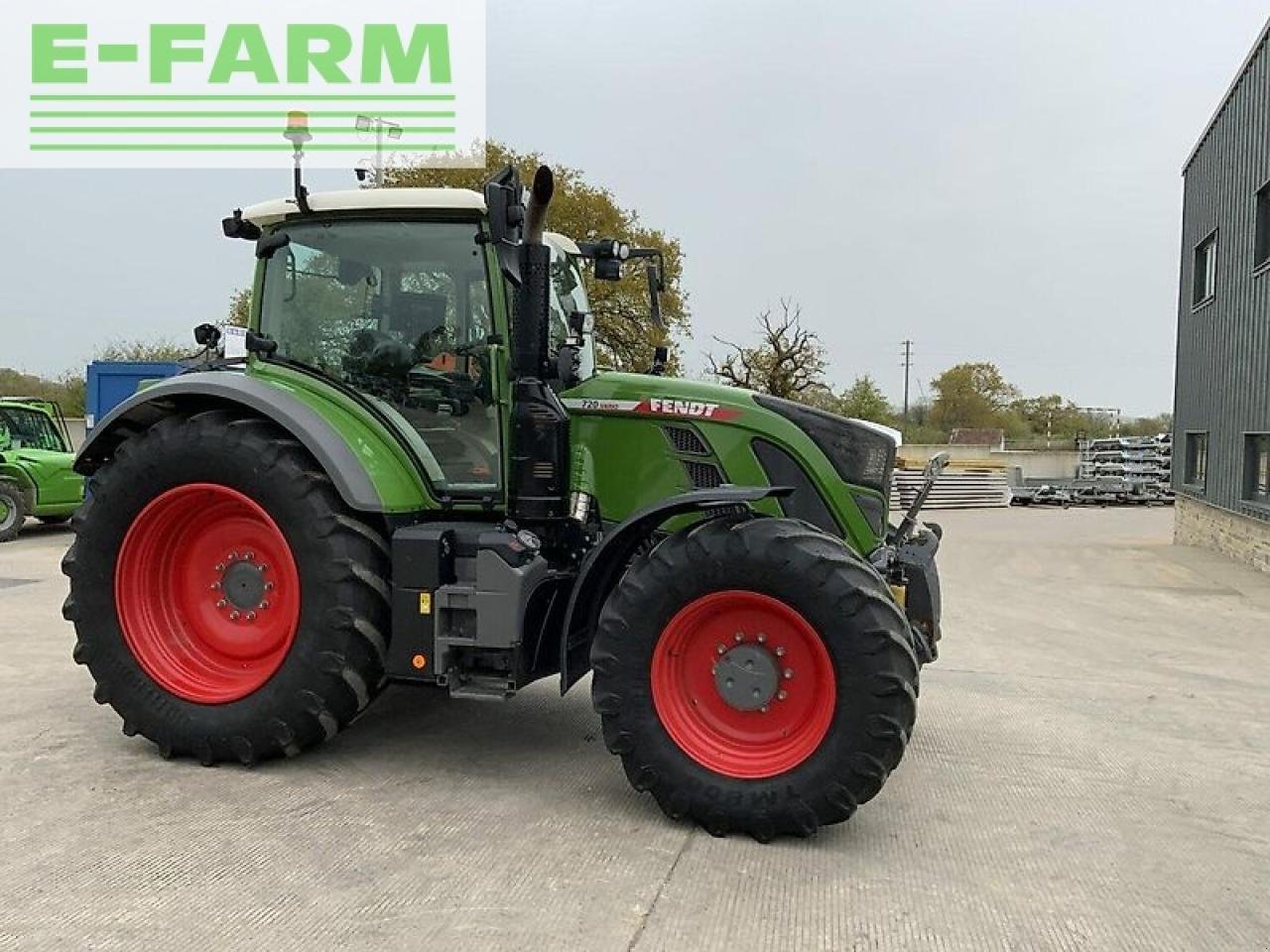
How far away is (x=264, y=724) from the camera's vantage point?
13.9 ft

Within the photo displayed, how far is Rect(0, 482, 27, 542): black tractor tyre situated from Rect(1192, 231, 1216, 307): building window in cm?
1869

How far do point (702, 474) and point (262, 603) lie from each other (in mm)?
2135

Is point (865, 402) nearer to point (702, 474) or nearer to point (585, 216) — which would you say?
point (585, 216)

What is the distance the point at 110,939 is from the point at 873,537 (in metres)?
3.25

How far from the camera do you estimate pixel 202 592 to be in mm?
4727

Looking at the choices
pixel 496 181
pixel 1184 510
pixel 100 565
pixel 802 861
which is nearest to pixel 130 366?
pixel 100 565

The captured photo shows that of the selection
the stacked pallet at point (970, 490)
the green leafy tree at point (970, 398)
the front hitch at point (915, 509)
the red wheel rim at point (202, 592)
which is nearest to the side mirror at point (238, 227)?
the red wheel rim at point (202, 592)

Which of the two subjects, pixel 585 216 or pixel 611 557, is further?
pixel 585 216

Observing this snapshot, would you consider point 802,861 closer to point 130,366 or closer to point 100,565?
point 100,565

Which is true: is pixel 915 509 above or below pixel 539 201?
below

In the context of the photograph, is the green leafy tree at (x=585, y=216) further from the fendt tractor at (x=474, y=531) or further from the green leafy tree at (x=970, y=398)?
the green leafy tree at (x=970, y=398)

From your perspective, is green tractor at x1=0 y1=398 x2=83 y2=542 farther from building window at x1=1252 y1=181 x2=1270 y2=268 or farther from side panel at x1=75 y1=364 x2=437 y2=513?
building window at x1=1252 y1=181 x2=1270 y2=268

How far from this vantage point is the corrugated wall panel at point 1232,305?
A: 13094 millimetres

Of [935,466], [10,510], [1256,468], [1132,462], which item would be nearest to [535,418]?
[935,466]
